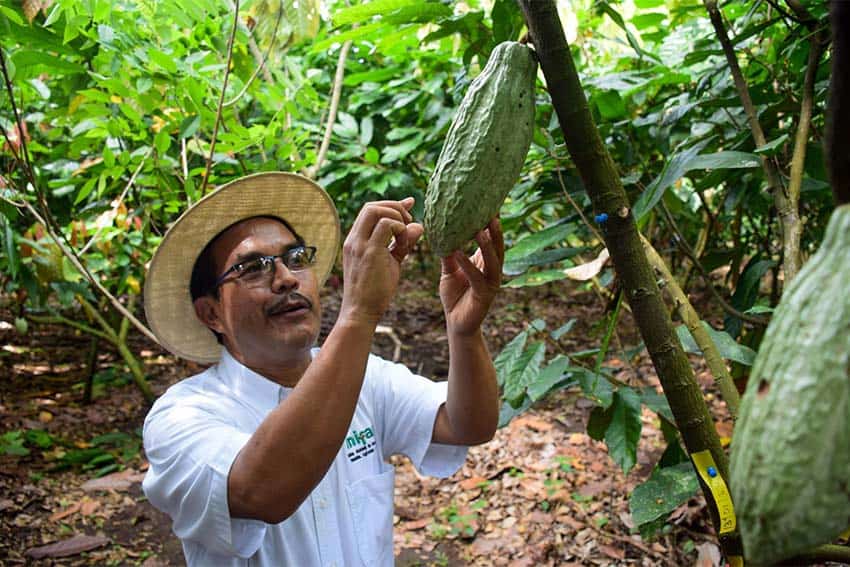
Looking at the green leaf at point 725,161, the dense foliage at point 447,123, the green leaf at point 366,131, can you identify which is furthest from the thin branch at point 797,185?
the green leaf at point 366,131

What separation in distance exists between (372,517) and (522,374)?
0.46 m

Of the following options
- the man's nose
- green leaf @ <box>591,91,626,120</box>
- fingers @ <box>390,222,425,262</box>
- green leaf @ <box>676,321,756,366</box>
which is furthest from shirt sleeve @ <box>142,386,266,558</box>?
green leaf @ <box>591,91,626,120</box>

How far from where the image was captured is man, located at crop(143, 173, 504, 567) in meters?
1.06

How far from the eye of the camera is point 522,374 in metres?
1.55

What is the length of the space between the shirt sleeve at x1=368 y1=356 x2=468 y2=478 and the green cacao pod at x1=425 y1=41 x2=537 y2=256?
942mm

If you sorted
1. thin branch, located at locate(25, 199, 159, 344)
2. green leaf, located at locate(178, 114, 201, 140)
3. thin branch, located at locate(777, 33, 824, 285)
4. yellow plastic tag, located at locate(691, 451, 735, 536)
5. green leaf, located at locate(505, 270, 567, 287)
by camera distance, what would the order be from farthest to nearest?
1. green leaf, located at locate(178, 114, 201, 140)
2. thin branch, located at locate(25, 199, 159, 344)
3. green leaf, located at locate(505, 270, 567, 287)
4. thin branch, located at locate(777, 33, 824, 285)
5. yellow plastic tag, located at locate(691, 451, 735, 536)

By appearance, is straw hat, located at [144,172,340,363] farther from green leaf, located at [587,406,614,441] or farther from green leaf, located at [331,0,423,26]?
green leaf, located at [587,406,614,441]

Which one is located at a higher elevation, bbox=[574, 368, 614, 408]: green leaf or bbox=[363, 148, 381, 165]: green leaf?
bbox=[363, 148, 381, 165]: green leaf

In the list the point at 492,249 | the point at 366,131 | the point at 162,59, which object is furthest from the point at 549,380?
the point at 366,131

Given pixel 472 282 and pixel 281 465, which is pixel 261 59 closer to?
pixel 472 282

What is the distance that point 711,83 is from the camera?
5.27 feet

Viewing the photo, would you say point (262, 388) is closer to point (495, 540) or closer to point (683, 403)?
point (683, 403)

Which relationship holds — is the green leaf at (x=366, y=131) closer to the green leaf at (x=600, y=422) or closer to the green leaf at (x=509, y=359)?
the green leaf at (x=509, y=359)

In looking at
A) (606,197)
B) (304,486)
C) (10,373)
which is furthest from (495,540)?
(10,373)
